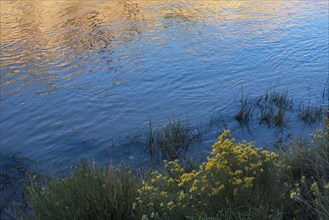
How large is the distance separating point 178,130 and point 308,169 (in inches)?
103

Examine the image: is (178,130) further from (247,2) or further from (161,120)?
(247,2)

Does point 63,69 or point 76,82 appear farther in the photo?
point 63,69

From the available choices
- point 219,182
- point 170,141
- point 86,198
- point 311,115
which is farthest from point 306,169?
point 311,115

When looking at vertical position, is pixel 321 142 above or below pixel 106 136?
above

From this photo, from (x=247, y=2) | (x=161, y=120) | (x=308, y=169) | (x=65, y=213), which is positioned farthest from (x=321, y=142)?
(x=247, y=2)

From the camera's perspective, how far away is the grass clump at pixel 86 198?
416 centimetres

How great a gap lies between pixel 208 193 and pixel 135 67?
732 centimetres

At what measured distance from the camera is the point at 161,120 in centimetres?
816

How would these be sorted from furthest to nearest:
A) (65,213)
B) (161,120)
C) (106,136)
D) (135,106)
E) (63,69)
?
(63,69) → (135,106) → (161,120) → (106,136) → (65,213)

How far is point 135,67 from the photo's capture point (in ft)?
35.3

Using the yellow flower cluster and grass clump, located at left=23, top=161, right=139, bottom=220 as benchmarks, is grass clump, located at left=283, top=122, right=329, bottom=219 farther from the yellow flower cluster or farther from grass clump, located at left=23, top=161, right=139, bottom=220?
grass clump, located at left=23, top=161, right=139, bottom=220

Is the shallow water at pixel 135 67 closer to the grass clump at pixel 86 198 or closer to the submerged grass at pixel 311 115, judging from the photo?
the submerged grass at pixel 311 115

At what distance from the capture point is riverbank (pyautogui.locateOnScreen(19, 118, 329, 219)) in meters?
3.65

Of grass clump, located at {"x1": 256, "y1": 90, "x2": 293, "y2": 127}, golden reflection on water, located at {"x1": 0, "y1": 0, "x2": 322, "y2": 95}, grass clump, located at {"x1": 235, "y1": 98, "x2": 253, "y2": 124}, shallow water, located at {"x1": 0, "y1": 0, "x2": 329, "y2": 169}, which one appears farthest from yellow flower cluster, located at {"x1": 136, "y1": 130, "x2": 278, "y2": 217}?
golden reflection on water, located at {"x1": 0, "y1": 0, "x2": 322, "y2": 95}
